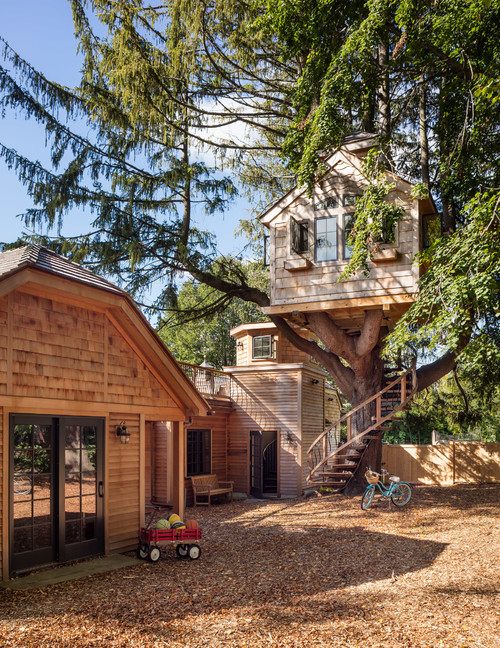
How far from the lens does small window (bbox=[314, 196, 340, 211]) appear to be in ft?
48.9

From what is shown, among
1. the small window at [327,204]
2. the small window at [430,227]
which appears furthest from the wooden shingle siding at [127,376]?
the small window at [430,227]

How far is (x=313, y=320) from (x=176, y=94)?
292 inches

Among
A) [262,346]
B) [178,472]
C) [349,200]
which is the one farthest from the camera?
[262,346]

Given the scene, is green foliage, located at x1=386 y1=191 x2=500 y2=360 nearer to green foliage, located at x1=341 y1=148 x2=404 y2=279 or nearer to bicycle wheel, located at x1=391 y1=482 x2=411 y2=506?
green foliage, located at x1=341 y1=148 x2=404 y2=279

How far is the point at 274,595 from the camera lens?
23.7 ft

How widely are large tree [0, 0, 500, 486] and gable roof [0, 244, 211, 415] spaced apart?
470 cm

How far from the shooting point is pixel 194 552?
9281mm

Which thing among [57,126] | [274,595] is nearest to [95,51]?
[57,126]

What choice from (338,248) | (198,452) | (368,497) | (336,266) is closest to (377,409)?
(368,497)

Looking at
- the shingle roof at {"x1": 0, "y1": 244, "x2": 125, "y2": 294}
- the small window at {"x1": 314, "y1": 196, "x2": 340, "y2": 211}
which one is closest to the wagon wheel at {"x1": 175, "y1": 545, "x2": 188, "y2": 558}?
the shingle roof at {"x1": 0, "y1": 244, "x2": 125, "y2": 294}

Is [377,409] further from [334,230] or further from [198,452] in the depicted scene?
[198,452]

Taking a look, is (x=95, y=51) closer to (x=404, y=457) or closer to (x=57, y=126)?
(x=57, y=126)

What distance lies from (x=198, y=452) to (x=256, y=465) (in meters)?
2.17

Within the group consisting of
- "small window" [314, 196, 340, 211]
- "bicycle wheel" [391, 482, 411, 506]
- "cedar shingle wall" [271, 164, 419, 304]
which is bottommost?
"bicycle wheel" [391, 482, 411, 506]
